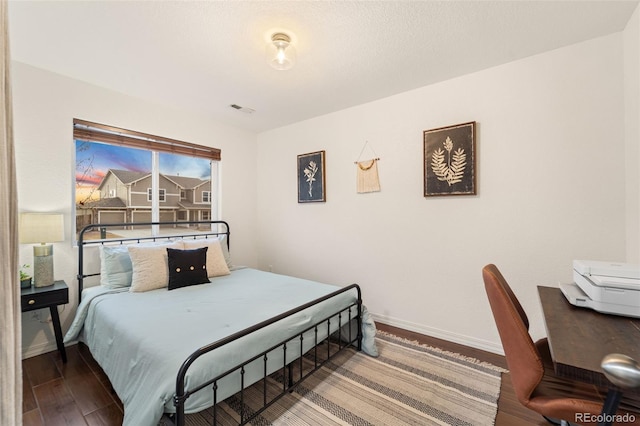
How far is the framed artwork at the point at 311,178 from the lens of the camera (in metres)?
3.52

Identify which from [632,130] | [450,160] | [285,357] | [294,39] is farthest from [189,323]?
[632,130]

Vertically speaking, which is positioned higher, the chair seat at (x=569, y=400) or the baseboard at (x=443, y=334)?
the chair seat at (x=569, y=400)

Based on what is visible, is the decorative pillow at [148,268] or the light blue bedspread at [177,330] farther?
the decorative pillow at [148,268]

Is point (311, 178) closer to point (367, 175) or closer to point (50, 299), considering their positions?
point (367, 175)

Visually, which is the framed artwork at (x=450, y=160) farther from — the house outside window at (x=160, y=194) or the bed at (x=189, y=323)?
the house outside window at (x=160, y=194)

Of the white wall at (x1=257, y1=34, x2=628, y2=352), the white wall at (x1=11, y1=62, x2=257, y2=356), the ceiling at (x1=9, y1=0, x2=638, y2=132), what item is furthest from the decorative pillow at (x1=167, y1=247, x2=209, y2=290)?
the ceiling at (x1=9, y1=0, x2=638, y2=132)

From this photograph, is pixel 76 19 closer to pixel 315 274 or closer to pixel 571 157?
pixel 315 274

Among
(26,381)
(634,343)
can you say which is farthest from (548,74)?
(26,381)

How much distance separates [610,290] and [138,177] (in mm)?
4068

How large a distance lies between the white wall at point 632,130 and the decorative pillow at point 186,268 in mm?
3350

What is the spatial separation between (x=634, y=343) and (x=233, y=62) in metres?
2.86

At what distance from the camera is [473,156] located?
246cm

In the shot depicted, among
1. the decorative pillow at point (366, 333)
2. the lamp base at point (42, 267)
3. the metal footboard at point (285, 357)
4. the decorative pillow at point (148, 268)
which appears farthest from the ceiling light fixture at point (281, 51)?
the lamp base at point (42, 267)

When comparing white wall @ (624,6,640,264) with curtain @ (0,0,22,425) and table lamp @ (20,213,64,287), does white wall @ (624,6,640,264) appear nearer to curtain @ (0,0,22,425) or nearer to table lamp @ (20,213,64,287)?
curtain @ (0,0,22,425)
